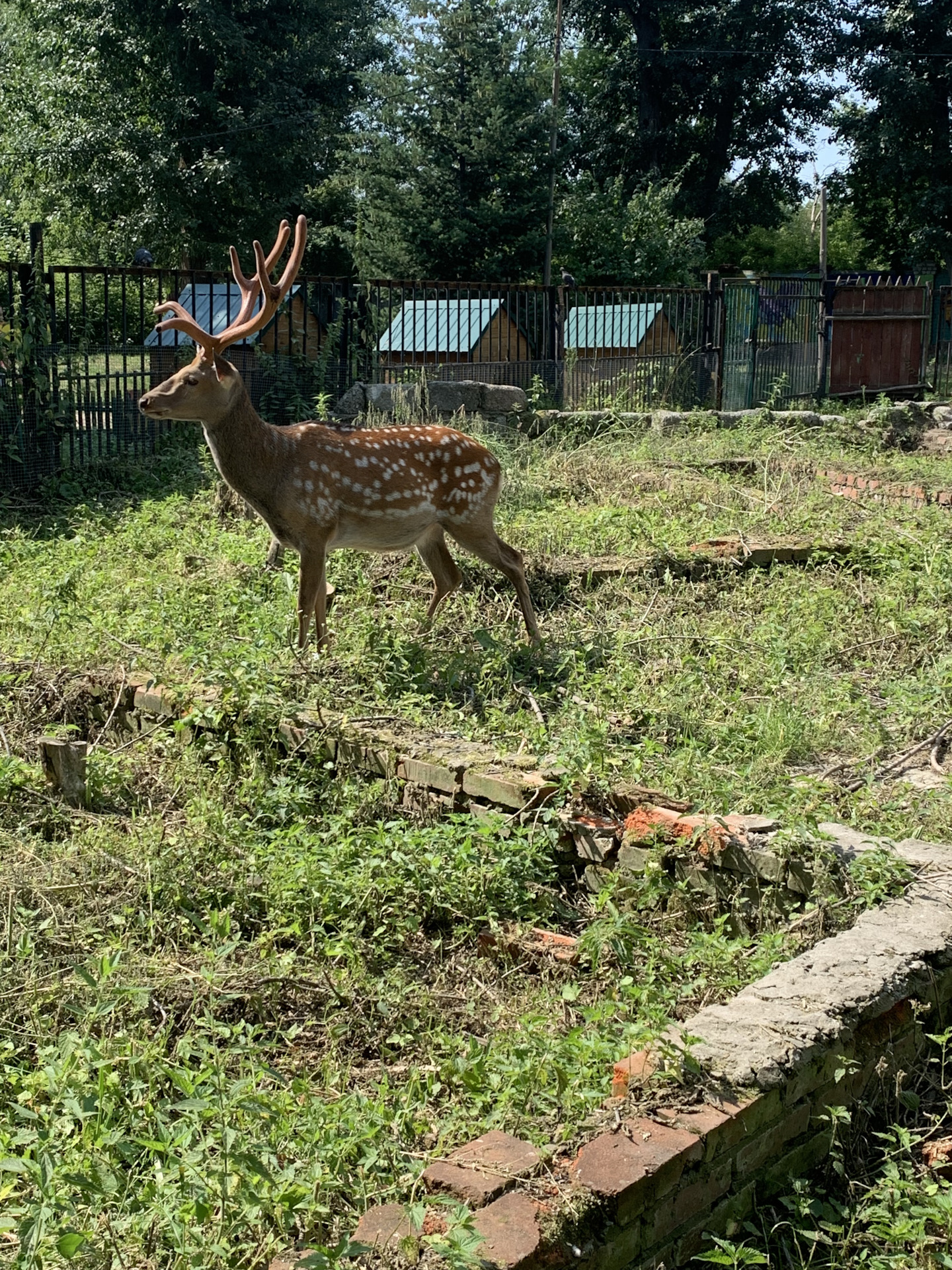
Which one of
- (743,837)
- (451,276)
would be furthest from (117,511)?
(451,276)

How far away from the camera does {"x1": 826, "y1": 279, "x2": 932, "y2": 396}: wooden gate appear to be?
21203 millimetres

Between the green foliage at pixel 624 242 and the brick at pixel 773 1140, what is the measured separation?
29096mm

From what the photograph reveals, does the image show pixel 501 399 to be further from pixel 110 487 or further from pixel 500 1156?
pixel 500 1156

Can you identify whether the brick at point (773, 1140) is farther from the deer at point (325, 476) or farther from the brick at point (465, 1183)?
the deer at point (325, 476)

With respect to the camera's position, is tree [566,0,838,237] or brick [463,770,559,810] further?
tree [566,0,838,237]

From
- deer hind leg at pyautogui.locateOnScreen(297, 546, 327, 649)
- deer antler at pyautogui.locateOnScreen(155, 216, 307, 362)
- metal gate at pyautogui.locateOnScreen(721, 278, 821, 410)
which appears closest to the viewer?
deer hind leg at pyautogui.locateOnScreen(297, 546, 327, 649)

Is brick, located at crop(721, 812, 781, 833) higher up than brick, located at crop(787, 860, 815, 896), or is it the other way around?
brick, located at crop(721, 812, 781, 833)

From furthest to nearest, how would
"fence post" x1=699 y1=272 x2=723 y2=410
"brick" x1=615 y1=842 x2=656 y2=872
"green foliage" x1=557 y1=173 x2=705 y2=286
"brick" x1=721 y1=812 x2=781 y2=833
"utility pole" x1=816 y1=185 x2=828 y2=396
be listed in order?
A: "green foliage" x1=557 y1=173 x2=705 y2=286 → "utility pole" x1=816 y1=185 x2=828 y2=396 → "fence post" x1=699 y1=272 x2=723 y2=410 → "brick" x1=615 y1=842 x2=656 y2=872 → "brick" x1=721 y1=812 x2=781 y2=833

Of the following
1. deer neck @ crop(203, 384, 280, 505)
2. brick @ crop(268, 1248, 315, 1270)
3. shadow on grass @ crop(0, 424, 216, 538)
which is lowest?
brick @ crop(268, 1248, 315, 1270)

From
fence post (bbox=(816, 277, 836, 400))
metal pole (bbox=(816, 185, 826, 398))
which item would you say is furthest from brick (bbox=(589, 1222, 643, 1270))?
metal pole (bbox=(816, 185, 826, 398))

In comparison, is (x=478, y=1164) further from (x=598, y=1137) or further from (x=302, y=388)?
(x=302, y=388)

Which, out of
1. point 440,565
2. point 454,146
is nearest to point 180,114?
point 454,146

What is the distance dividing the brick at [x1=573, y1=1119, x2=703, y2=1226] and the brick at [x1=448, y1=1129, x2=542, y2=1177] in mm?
114

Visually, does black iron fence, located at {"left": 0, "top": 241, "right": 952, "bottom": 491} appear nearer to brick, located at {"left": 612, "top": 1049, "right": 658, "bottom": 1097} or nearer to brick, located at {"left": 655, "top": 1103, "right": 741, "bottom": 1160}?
brick, located at {"left": 612, "top": 1049, "right": 658, "bottom": 1097}
